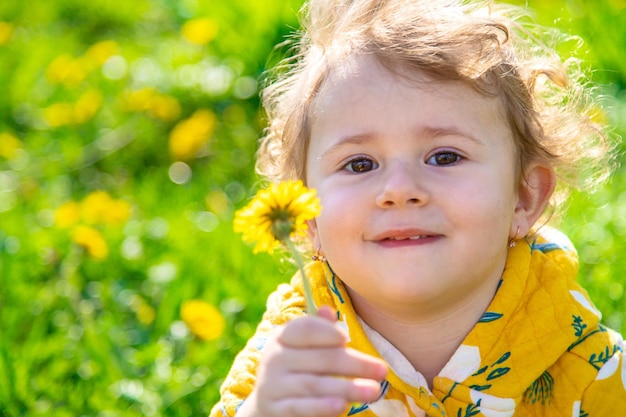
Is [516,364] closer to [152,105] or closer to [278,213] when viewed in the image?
[278,213]

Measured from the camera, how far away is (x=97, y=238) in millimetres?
2465

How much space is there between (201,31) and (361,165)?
2094 millimetres

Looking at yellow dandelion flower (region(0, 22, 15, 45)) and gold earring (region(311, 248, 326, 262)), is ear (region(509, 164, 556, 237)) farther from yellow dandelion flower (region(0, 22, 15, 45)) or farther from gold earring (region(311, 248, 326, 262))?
yellow dandelion flower (region(0, 22, 15, 45))

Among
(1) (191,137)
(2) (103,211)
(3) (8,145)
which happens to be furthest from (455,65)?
(3) (8,145)

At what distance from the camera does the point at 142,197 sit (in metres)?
2.86

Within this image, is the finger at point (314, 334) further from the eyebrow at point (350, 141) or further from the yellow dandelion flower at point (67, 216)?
the yellow dandelion flower at point (67, 216)

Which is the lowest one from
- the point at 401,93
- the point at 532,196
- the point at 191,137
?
the point at 191,137

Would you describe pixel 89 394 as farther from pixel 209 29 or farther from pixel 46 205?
pixel 209 29

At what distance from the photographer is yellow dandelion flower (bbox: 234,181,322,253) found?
1.13m

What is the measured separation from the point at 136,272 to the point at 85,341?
1.17ft

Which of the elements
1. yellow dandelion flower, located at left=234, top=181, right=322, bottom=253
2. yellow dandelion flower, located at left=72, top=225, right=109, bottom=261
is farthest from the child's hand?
yellow dandelion flower, located at left=72, top=225, right=109, bottom=261

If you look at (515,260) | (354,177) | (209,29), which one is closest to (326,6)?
(354,177)

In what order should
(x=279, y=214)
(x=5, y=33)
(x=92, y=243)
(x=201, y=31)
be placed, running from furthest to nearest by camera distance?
(x=5, y=33), (x=201, y=31), (x=92, y=243), (x=279, y=214)

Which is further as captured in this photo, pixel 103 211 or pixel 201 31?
pixel 201 31
